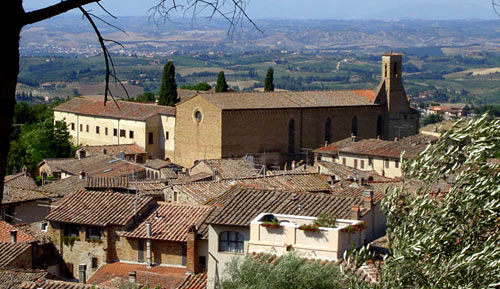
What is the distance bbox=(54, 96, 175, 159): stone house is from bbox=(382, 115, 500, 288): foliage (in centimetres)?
4775

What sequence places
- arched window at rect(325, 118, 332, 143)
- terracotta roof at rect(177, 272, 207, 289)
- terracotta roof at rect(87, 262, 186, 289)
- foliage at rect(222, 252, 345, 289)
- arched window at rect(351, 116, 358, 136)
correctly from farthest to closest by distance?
arched window at rect(351, 116, 358, 136), arched window at rect(325, 118, 332, 143), terracotta roof at rect(87, 262, 186, 289), terracotta roof at rect(177, 272, 207, 289), foliage at rect(222, 252, 345, 289)

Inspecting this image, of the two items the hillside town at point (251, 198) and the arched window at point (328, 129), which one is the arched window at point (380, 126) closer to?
the hillside town at point (251, 198)

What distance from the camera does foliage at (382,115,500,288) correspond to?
776cm

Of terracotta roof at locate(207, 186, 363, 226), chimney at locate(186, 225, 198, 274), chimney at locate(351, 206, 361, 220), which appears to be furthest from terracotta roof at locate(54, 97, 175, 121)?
chimney at locate(351, 206, 361, 220)

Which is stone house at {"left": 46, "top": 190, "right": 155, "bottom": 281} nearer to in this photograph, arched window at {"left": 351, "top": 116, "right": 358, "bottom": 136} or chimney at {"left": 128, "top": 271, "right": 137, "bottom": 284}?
chimney at {"left": 128, "top": 271, "right": 137, "bottom": 284}

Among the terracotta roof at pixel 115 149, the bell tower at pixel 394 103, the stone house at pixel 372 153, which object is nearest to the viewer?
the stone house at pixel 372 153

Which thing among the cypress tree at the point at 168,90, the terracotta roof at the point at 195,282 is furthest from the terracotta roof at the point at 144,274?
the cypress tree at the point at 168,90

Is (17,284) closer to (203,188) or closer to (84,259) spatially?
(84,259)

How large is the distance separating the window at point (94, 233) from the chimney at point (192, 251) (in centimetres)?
279

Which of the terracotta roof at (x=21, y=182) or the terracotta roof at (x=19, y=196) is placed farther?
the terracotta roof at (x=21, y=182)

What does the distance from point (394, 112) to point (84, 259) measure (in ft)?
136

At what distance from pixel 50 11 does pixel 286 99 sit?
5281 centimetres

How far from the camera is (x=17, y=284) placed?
57.8 feet

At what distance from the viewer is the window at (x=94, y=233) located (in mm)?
22109
